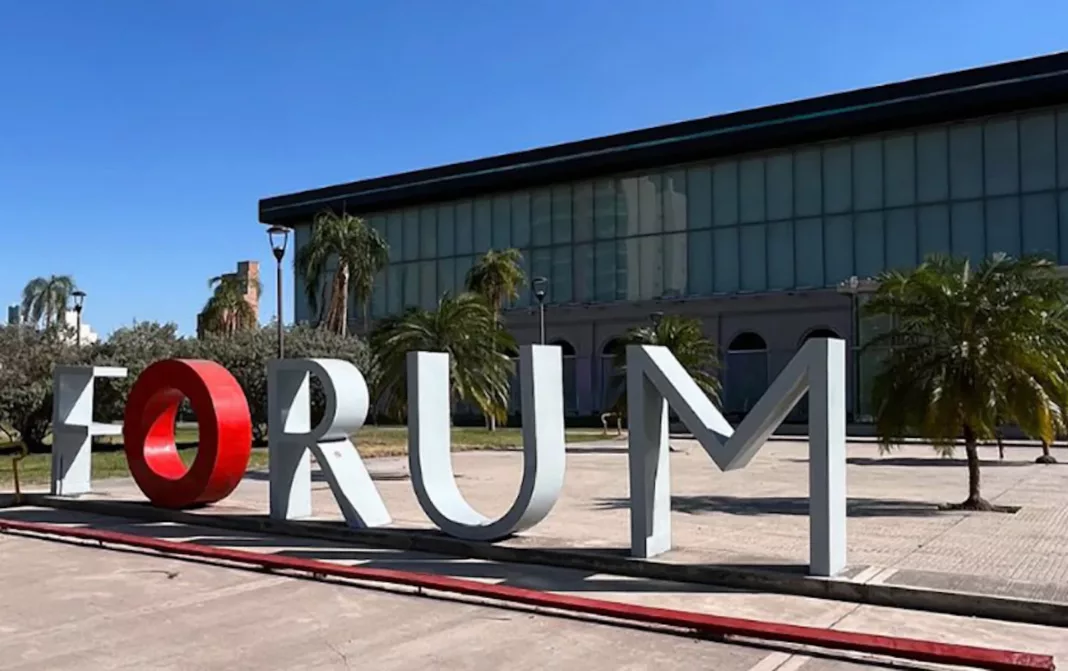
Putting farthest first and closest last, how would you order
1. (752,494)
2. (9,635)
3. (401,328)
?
(401,328), (752,494), (9,635)

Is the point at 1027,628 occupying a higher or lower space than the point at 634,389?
lower

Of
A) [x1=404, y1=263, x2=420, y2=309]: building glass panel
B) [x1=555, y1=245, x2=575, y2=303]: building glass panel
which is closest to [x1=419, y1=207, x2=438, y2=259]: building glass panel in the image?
[x1=404, y1=263, x2=420, y2=309]: building glass panel

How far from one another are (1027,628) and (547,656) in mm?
3948

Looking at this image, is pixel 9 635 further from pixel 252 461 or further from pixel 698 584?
pixel 252 461

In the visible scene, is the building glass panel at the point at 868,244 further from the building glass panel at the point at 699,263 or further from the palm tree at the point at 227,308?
the palm tree at the point at 227,308

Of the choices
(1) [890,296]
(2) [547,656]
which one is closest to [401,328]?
(1) [890,296]

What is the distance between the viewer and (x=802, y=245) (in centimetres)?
5156

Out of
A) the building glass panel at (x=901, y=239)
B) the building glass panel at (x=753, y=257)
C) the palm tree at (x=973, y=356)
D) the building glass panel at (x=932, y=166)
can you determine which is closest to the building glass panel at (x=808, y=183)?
the building glass panel at (x=753, y=257)

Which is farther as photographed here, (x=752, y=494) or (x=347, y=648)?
(x=752, y=494)

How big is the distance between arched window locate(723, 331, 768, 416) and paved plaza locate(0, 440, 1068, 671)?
3504cm

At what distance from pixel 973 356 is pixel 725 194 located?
39.5 m

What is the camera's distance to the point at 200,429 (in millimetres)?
14516

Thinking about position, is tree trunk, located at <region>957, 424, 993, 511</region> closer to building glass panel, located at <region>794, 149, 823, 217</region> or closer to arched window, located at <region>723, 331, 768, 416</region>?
arched window, located at <region>723, 331, 768, 416</region>

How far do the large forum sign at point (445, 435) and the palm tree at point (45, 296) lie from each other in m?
72.3
